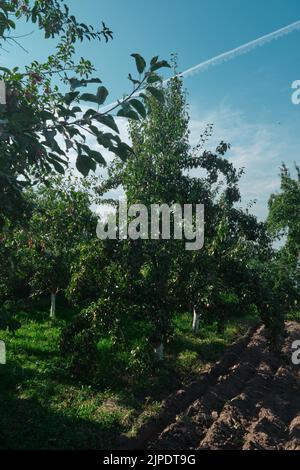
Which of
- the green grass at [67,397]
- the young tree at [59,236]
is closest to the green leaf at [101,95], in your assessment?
the green grass at [67,397]

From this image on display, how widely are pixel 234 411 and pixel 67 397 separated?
10.4 ft

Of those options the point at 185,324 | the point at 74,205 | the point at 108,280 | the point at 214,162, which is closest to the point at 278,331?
the point at 108,280

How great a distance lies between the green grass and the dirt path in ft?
1.21

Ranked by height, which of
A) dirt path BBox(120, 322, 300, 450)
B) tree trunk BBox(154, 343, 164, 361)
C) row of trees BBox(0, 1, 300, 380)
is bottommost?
dirt path BBox(120, 322, 300, 450)

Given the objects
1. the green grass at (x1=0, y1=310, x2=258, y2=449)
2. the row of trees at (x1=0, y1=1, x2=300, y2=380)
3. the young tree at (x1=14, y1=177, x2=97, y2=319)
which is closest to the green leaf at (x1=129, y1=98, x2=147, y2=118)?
the row of trees at (x1=0, y1=1, x2=300, y2=380)

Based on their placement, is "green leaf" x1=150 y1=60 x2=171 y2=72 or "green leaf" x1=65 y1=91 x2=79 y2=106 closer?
"green leaf" x1=150 y1=60 x2=171 y2=72

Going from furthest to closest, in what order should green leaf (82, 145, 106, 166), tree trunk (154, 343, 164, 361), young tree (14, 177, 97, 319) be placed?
young tree (14, 177, 97, 319) → tree trunk (154, 343, 164, 361) → green leaf (82, 145, 106, 166)

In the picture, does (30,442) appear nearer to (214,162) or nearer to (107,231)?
(107,231)

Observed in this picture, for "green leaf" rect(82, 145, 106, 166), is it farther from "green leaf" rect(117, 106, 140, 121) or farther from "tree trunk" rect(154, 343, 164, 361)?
"tree trunk" rect(154, 343, 164, 361)

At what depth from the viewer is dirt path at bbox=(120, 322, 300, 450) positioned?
6723 mm

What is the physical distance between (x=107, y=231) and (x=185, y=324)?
5.84 metres

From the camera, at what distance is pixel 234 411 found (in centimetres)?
778

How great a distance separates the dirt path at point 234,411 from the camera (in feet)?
22.1
